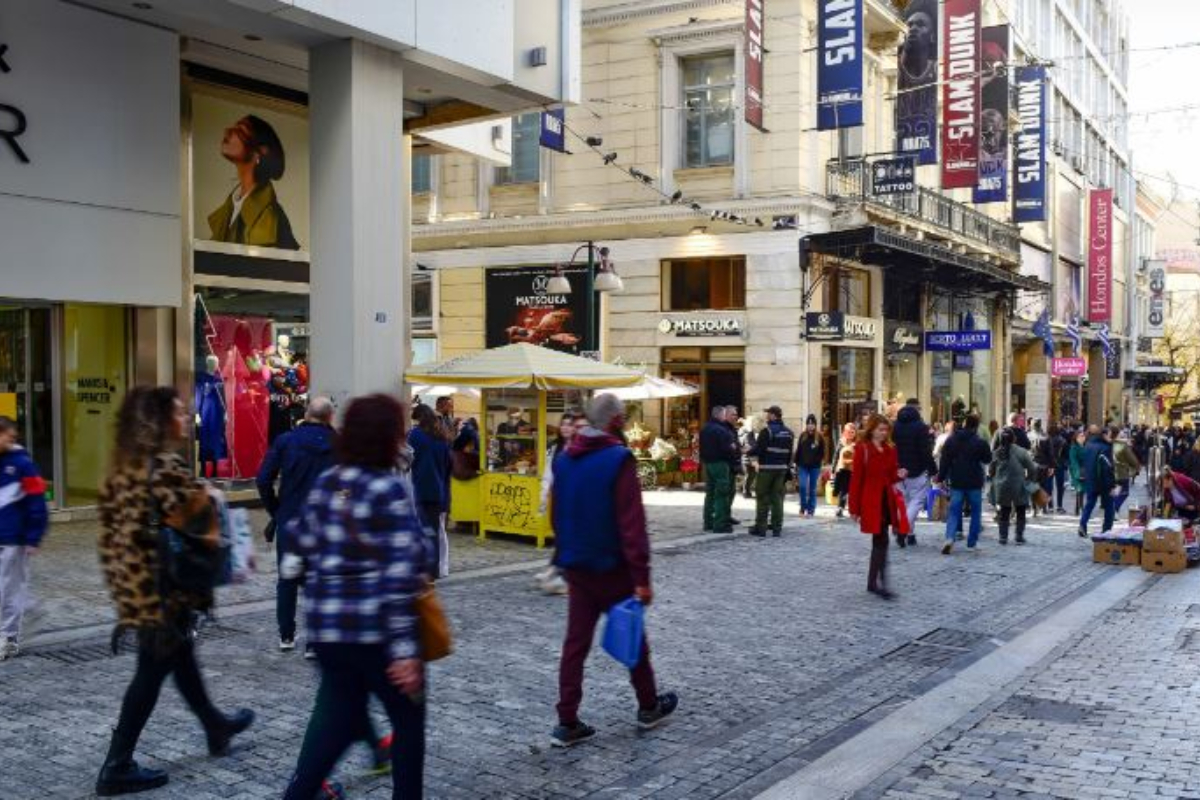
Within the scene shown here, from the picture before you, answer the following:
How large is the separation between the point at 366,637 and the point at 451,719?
7.86 feet

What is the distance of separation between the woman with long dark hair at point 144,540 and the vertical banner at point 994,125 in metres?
24.5

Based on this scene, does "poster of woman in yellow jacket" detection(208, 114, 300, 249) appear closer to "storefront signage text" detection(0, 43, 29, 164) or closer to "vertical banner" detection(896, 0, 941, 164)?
"storefront signage text" detection(0, 43, 29, 164)

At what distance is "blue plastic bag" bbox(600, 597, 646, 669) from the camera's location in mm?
5602

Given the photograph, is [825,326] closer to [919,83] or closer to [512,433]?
[919,83]

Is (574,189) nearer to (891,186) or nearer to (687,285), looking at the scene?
(687,285)

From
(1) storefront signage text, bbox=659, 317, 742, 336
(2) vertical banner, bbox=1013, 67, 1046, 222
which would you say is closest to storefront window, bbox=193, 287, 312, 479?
(1) storefront signage text, bbox=659, 317, 742, 336

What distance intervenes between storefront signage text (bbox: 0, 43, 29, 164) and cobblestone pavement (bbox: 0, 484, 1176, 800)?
426 centimetres

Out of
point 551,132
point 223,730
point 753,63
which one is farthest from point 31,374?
point 753,63

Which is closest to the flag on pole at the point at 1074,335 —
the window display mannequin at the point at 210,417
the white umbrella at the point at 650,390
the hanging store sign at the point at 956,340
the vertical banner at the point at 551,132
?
the hanging store sign at the point at 956,340

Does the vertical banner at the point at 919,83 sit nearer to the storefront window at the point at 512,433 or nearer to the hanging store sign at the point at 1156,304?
the storefront window at the point at 512,433

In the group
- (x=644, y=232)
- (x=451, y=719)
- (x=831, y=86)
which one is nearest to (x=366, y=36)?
(x=451, y=719)

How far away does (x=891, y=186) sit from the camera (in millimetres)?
23125

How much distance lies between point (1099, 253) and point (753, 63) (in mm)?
29344

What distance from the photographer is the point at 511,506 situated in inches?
540
